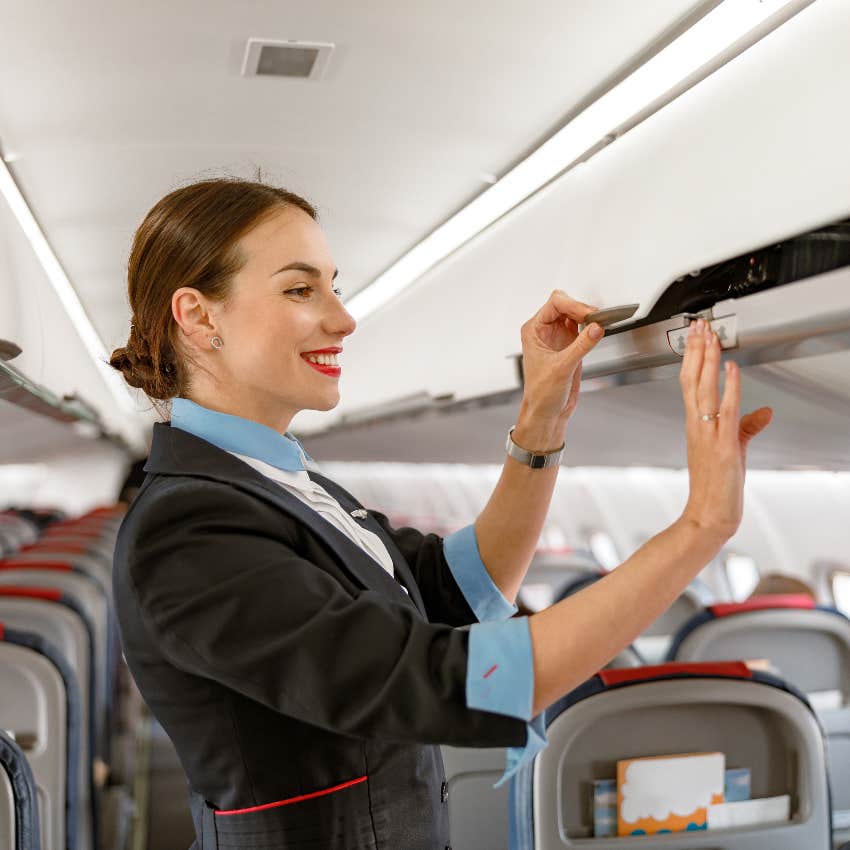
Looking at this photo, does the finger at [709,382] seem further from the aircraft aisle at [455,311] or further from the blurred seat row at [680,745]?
the blurred seat row at [680,745]

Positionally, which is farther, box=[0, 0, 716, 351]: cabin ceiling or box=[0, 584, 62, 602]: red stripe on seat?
box=[0, 584, 62, 602]: red stripe on seat

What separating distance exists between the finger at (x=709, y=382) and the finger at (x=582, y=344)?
209 millimetres

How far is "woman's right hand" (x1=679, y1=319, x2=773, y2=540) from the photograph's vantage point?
4.53 ft

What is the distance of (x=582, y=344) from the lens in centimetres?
179

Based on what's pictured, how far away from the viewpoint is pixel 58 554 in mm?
5648

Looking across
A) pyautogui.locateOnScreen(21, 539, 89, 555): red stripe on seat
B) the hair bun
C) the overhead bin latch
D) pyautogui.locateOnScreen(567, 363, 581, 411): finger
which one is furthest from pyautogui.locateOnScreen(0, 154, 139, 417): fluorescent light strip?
pyautogui.locateOnScreen(21, 539, 89, 555): red stripe on seat

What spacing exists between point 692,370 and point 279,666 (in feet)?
2.43

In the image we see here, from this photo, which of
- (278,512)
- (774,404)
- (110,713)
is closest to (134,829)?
(110,713)

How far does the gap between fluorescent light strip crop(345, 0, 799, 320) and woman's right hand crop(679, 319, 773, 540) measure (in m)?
0.75

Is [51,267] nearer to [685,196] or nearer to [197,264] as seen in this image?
[197,264]

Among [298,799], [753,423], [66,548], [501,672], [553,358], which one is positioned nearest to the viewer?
[501,672]

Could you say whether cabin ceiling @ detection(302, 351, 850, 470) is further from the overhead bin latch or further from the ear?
the ear

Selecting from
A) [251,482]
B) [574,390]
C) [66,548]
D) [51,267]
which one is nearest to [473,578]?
[574,390]

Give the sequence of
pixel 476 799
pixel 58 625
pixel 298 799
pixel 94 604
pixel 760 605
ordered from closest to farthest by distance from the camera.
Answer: pixel 298 799 → pixel 476 799 → pixel 760 605 → pixel 58 625 → pixel 94 604
